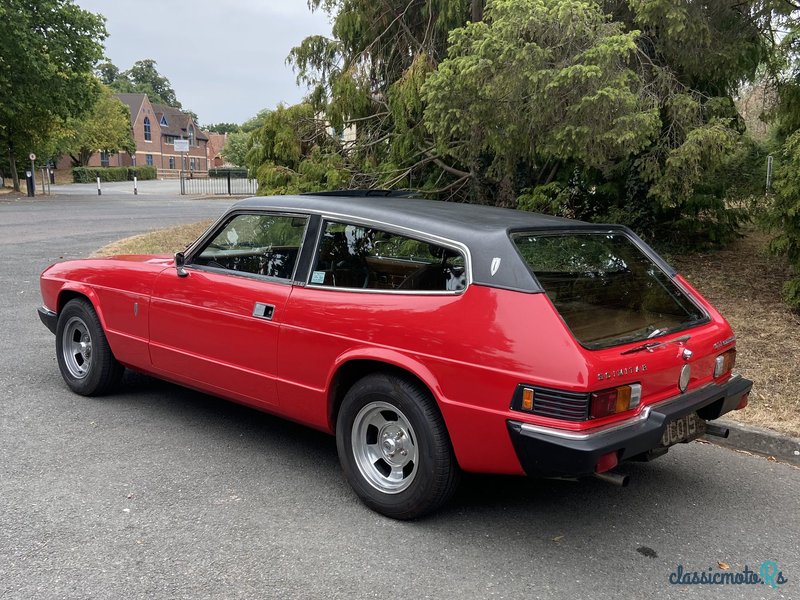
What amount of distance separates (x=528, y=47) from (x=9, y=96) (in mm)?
30477

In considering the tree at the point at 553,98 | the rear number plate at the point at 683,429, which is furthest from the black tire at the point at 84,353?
the tree at the point at 553,98

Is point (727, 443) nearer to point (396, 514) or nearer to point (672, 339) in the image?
point (672, 339)

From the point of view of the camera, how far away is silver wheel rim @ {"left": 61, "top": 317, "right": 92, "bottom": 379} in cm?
526

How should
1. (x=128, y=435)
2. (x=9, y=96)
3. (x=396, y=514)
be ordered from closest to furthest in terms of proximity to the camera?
(x=396, y=514) < (x=128, y=435) < (x=9, y=96)

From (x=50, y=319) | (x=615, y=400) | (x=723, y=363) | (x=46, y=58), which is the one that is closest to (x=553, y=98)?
(x=723, y=363)

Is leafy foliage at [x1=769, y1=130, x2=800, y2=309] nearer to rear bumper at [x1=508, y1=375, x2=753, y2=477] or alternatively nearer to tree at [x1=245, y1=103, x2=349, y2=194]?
rear bumper at [x1=508, y1=375, x2=753, y2=477]

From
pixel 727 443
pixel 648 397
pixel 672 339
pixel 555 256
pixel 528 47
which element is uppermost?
pixel 528 47

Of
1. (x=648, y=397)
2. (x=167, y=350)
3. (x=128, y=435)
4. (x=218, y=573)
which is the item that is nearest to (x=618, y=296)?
(x=648, y=397)

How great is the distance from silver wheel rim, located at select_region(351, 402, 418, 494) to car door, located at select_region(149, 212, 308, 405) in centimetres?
66

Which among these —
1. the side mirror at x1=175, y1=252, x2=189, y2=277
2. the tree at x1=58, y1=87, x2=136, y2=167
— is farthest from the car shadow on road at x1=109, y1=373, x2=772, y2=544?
the tree at x1=58, y1=87, x2=136, y2=167

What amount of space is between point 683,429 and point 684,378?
25cm

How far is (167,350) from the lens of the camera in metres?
4.55

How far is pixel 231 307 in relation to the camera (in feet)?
13.5

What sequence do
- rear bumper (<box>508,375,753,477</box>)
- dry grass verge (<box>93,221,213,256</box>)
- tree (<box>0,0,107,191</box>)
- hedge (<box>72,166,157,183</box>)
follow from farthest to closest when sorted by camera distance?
hedge (<box>72,166,157,183</box>) < tree (<box>0,0,107,191</box>) < dry grass verge (<box>93,221,213,256</box>) < rear bumper (<box>508,375,753,477</box>)
